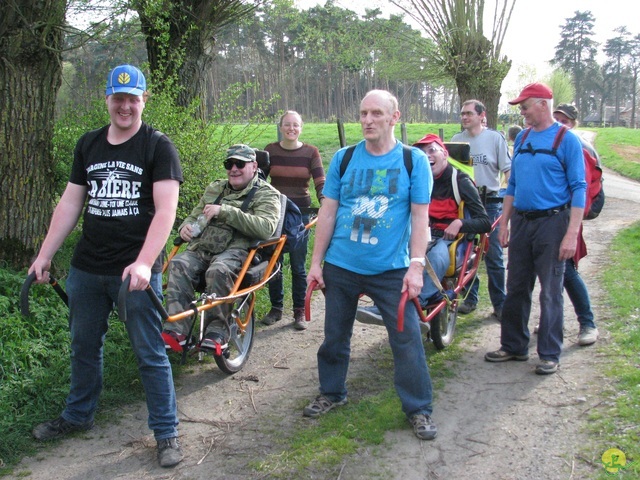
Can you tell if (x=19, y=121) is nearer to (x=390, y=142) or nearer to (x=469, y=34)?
(x=390, y=142)

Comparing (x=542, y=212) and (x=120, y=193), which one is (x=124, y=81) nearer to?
(x=120, y=193)

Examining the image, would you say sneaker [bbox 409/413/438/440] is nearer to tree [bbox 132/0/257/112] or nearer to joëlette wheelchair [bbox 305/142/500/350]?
joëlette wheelchair [bbox 305/142/500/350]

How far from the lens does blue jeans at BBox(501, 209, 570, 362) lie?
502 cm

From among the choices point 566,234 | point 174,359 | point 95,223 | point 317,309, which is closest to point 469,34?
point 317,309

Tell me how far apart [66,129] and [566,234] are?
5055mm

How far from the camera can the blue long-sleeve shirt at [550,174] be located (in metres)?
4.91

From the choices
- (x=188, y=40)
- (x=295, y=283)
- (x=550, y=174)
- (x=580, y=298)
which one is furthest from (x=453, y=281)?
(x=188, y=40)

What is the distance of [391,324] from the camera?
4.14 meters

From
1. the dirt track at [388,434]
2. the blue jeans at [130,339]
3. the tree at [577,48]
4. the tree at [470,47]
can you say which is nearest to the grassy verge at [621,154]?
the tree at [470,47]

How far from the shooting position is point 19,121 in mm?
6027

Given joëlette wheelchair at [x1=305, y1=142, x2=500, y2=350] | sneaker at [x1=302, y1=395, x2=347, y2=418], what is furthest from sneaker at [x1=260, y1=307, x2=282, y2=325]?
sneaker at [x1=302, y1=395, x2=347, y2=418]

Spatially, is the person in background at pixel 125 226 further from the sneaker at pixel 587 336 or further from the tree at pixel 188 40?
the tree at pixel 188 40

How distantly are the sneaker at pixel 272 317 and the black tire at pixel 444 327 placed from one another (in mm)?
1797

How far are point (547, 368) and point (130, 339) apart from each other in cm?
316
